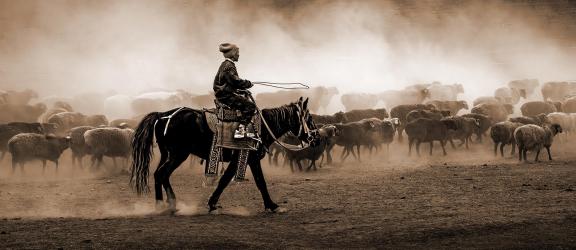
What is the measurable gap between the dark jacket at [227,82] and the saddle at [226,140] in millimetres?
177

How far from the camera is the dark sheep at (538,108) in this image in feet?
85.3

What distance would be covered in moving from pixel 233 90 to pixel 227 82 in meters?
0.13

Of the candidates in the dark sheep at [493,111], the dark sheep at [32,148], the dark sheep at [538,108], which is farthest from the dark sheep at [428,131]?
the dark sheep at [32,148]

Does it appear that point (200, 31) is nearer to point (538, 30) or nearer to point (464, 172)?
point (538, 30)

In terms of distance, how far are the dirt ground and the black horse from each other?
37cm

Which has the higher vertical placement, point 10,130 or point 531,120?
point 531,120

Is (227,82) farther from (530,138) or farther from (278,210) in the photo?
(530,138)

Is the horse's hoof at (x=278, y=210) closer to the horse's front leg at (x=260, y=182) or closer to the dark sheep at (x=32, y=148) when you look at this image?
the horse's front leg at (x=260, y=182)

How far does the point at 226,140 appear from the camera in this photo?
11.3 meters

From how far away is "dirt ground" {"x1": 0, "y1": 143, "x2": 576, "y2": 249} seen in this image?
9.33m

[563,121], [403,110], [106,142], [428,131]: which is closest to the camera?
[106,142]

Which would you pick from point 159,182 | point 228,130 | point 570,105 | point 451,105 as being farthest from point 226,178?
point 570,105

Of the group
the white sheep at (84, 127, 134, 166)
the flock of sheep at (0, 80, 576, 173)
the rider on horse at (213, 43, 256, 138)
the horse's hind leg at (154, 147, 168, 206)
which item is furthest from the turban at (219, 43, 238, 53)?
the white sheep at (84, 127, 134, 166)

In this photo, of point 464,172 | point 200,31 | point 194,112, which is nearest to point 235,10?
point 200,31
